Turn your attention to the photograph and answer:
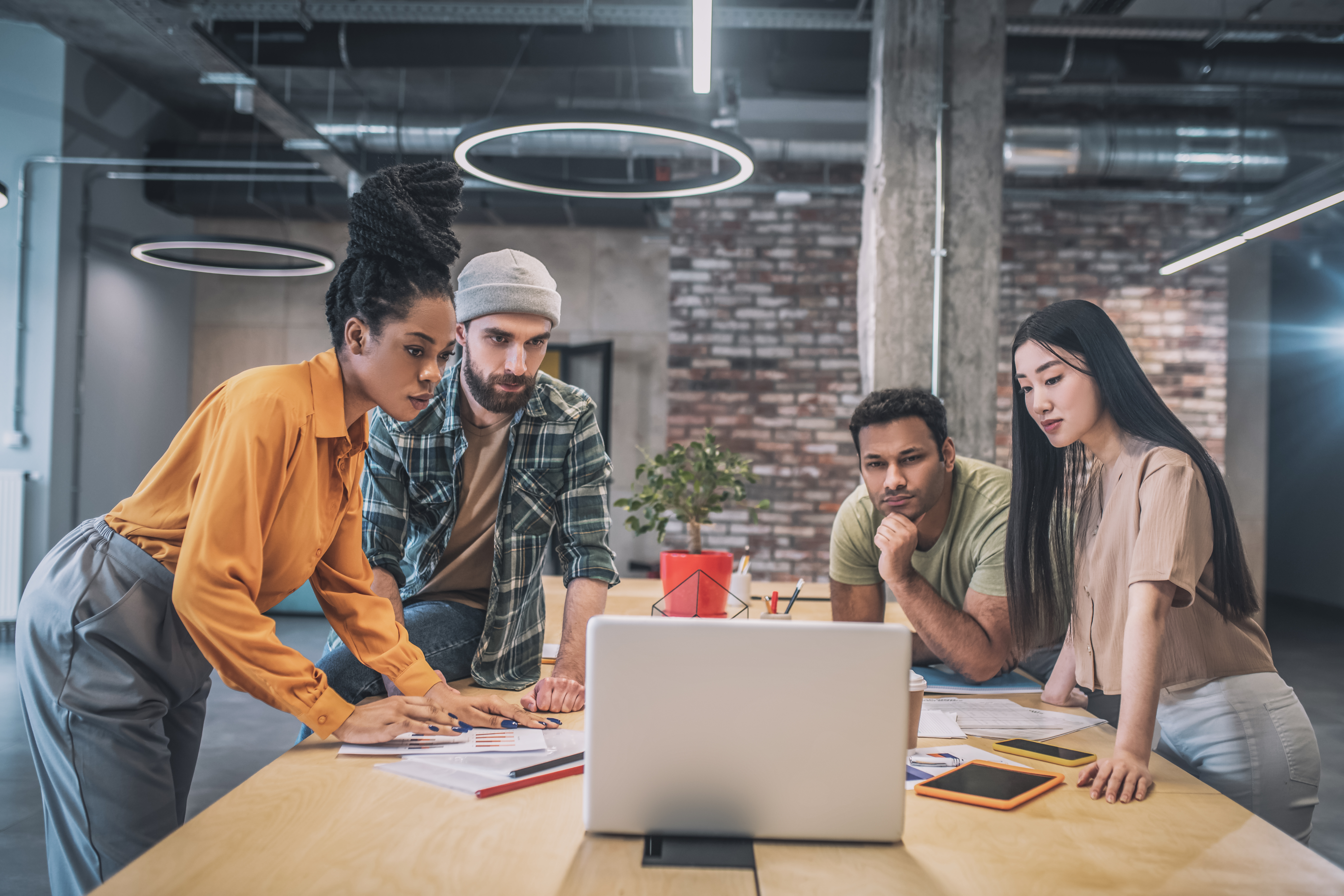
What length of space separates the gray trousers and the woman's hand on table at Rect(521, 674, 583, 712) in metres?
0.56

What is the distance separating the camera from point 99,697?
1267 millimetres

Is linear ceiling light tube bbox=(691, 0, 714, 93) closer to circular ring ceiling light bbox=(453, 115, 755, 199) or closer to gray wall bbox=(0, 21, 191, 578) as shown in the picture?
circular ring ceiling light bbox=(453, 115, 755, 199)

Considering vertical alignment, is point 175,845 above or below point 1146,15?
below

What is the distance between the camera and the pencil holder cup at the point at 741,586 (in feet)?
7.90

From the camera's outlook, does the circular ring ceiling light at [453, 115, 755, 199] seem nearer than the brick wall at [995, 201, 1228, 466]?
Yes

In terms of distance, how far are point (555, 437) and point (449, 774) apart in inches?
34.6

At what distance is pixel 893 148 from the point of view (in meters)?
3.55

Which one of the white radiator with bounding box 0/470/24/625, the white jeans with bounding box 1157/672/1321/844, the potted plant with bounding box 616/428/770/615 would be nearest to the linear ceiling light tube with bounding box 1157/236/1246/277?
the potted plant with bounding box 616/428/770/615

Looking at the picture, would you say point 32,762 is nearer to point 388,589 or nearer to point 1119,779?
point 388,589

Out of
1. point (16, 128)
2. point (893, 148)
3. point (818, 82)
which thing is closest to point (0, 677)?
point (16, 128)

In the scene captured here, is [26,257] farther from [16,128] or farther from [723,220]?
[723,220]

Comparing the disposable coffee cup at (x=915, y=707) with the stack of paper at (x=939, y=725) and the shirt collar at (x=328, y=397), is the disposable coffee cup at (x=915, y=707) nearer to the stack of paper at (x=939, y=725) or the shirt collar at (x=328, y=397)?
the stack of paper at (x=939, y=725)

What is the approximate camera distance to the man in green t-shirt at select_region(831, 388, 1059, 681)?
6.10 ft

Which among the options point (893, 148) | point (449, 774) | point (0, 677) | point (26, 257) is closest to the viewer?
point (449, 774)
